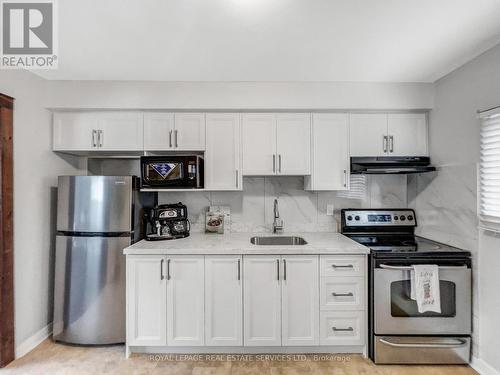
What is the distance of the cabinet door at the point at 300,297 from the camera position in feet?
7.61

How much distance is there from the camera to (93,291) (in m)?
2.41

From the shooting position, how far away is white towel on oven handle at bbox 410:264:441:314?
84.4 inches

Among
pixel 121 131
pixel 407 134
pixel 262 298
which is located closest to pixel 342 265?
pixel 262 298

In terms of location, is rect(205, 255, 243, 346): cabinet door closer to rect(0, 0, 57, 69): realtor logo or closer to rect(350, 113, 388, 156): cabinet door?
rect(350, 113, 388, 156): cabinet door

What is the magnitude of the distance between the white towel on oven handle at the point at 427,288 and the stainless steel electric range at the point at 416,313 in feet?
0.17

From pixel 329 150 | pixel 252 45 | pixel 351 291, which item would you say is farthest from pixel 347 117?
pixel 351 291

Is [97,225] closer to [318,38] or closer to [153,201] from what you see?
[153,201]

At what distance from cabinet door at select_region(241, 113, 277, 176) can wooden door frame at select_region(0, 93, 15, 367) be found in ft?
6.15

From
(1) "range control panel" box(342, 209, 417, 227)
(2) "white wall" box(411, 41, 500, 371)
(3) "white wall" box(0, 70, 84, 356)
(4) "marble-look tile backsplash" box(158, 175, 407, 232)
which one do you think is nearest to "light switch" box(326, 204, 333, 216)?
(4) "marble-look tile backsplash" box(158, 175, 407, 232)

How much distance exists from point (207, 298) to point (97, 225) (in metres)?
1.12

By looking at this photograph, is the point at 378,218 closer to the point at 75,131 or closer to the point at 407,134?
the point at 407,134

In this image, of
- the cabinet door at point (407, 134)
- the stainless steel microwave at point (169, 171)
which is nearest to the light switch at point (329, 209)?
the cabinet door at point (407, 134)

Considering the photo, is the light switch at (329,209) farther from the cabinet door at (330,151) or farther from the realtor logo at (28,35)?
the realtor logo at (28,35)

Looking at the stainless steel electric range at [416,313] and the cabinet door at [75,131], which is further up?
the cabinet door at [75,131]
